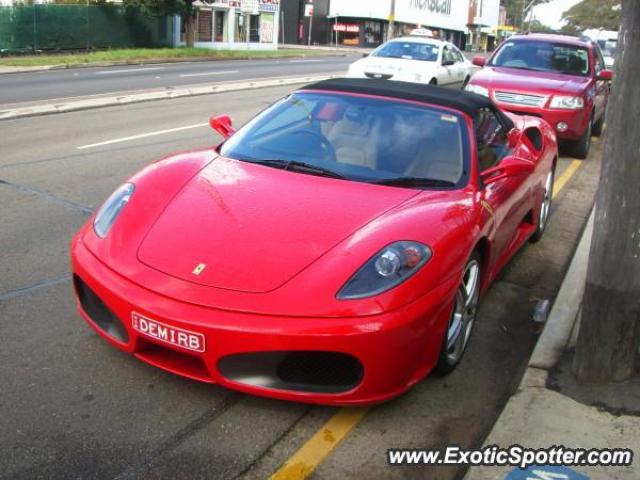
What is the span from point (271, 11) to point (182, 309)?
48.1 metres

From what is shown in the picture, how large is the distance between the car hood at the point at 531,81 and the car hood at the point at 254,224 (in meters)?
7.14

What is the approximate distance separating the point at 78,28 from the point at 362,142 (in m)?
32.2

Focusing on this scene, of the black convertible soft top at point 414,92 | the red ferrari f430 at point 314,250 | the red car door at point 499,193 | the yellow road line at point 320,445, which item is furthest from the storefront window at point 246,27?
the yellow road line at point 320,445

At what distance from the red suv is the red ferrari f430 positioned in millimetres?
5988

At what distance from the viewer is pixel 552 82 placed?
34.1ft

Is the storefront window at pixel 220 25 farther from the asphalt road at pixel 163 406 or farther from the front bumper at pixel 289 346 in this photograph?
the front bumper at pixel 289 346

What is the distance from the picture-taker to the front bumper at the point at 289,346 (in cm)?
292

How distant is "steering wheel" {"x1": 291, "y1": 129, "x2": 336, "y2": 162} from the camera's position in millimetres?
4219

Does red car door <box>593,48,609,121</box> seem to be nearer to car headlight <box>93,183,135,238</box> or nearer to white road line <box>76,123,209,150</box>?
white road line <box>76,123,209,150</box>

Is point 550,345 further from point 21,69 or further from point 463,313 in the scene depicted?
point 21,69

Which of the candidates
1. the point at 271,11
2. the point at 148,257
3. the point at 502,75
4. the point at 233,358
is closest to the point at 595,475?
the point at 233,358

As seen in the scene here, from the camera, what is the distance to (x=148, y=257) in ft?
10.8

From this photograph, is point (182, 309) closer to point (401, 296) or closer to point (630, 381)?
point (401, 296)

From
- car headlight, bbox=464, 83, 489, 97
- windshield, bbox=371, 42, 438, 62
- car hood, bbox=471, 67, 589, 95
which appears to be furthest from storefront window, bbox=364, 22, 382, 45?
car headlight, bbox=464, 83, 489, 97
